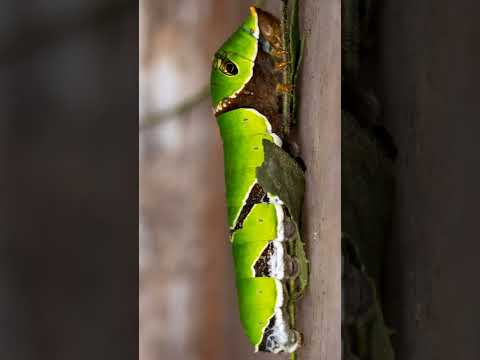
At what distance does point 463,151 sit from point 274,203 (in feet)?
0.55

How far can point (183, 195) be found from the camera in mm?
766

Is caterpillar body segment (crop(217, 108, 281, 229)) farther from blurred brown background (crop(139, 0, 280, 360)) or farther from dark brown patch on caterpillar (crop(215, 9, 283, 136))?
blurred brown background (crop(139, 0, 280, 360))

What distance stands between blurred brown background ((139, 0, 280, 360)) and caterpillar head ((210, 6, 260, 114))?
0.53 ft

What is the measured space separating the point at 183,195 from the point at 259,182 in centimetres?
22

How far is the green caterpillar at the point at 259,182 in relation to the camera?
21.8 inches

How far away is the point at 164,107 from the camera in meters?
0.78

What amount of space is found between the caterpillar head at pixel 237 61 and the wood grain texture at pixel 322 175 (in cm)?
5
